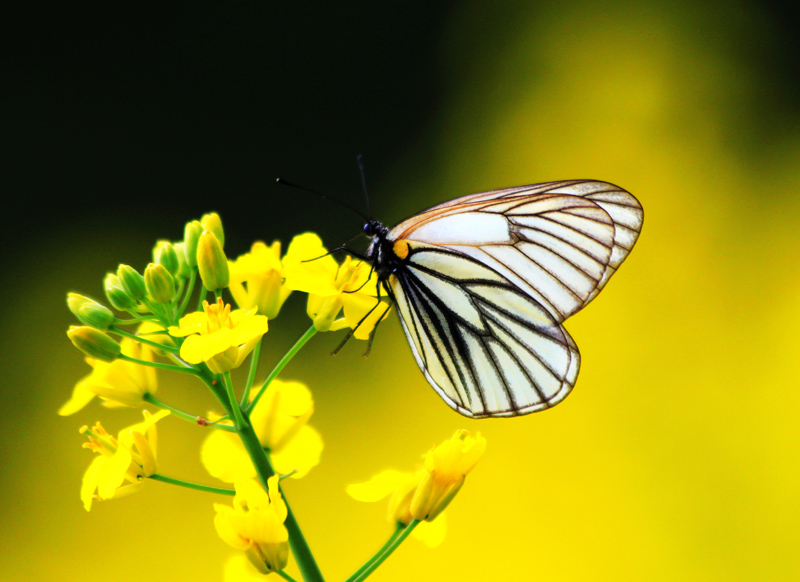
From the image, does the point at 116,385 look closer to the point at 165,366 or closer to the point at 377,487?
the point at 165,366

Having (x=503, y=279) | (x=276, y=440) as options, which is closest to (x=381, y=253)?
(x=503, y=279)

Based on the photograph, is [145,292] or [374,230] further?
[374,230]

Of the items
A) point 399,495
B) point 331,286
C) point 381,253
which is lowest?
point 399,495

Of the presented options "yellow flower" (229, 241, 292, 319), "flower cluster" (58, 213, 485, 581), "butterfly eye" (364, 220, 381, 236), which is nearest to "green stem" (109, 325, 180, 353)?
"flower cluster" (58, 213, 485, 581)

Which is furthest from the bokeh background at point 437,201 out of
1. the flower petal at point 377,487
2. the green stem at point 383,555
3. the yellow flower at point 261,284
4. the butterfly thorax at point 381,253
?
the yellow flower at point 261,284

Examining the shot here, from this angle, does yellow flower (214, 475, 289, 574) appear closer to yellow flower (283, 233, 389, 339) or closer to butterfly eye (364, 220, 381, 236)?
yellow flower (283, 233, 389, 339)

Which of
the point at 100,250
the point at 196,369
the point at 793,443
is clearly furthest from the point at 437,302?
the point at 100,250
